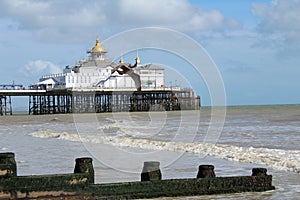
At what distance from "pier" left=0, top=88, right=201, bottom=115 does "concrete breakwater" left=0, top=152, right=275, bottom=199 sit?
63350mm

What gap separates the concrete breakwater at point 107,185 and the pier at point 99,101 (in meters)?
63.3

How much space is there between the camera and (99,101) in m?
77.6

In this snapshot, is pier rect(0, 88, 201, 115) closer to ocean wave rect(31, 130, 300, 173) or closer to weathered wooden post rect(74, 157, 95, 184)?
ocean wave rect(31, 130, 300, 173)

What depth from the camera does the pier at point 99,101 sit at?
238 ft

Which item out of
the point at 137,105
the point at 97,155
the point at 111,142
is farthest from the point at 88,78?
the point at 97,155

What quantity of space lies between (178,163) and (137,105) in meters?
62.9

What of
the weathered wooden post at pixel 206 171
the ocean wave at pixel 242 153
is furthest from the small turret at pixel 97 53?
the weathered wooden post at pixel 206 171

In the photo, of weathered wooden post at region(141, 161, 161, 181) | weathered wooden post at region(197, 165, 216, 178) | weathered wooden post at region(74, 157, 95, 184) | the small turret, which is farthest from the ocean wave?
the small turret

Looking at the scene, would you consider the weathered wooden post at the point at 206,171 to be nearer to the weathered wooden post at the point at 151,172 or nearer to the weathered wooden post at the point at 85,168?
the weathered wooden post at the point at 151,172

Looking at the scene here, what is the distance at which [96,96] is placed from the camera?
75.6 metres

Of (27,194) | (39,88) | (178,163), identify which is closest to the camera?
(27,194)

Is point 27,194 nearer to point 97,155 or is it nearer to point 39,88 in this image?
point 97,155

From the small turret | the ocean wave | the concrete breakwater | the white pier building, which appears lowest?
the ocean wave

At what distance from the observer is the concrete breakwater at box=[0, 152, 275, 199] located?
7.20 metres
